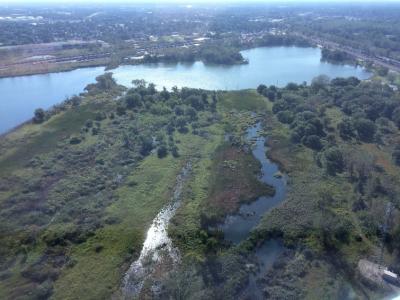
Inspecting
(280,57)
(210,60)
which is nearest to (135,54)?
(210,60)

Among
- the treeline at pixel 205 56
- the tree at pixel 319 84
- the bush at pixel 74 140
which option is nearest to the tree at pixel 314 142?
the tree at pixel 319 84

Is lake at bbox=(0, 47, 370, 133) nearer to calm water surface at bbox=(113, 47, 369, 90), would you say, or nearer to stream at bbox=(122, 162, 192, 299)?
calm water surface at bbox=(113, 47, 369, 90)

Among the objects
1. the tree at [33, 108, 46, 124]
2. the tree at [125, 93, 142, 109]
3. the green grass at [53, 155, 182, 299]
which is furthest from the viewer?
the tree at [125, 93, 142, 109]

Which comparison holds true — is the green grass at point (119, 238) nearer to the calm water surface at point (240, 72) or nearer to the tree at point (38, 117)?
the tree at point (38, 117)

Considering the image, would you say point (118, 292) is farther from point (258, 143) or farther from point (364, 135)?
point (364, 135)

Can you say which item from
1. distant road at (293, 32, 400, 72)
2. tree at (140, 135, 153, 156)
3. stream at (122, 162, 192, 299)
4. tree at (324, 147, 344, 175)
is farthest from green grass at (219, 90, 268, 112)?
distant road at (293, 32, 400, 72)
